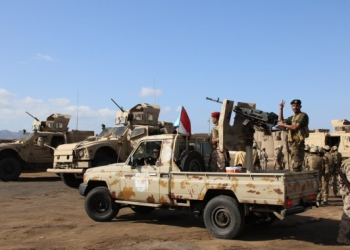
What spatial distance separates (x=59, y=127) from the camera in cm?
2055

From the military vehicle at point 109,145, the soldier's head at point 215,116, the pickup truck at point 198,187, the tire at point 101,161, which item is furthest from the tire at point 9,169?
the soldier's head at point 215,116

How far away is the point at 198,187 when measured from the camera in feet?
23.2

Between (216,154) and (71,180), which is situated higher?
(216,154)

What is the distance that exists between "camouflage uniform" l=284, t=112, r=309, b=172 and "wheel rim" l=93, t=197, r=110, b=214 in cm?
386

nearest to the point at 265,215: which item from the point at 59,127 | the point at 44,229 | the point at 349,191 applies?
the point at 349,191

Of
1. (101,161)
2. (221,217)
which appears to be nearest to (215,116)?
(221,217)

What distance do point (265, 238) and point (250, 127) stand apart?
203cm

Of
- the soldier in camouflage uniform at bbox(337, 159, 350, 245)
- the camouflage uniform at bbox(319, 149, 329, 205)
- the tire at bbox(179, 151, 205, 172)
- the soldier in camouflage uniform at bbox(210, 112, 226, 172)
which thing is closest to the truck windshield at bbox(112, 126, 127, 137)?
the camouflage uniform at bbox(319, 149, 329, 205)

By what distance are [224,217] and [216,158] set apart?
146 centimetres

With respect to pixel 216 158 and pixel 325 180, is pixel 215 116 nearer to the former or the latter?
pixel 216 158

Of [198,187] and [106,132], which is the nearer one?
[198,187]

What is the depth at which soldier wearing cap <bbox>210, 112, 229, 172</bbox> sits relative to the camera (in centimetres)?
788

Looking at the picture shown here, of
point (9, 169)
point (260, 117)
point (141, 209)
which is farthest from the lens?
point (9, 169)

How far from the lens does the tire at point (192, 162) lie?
294 inches
